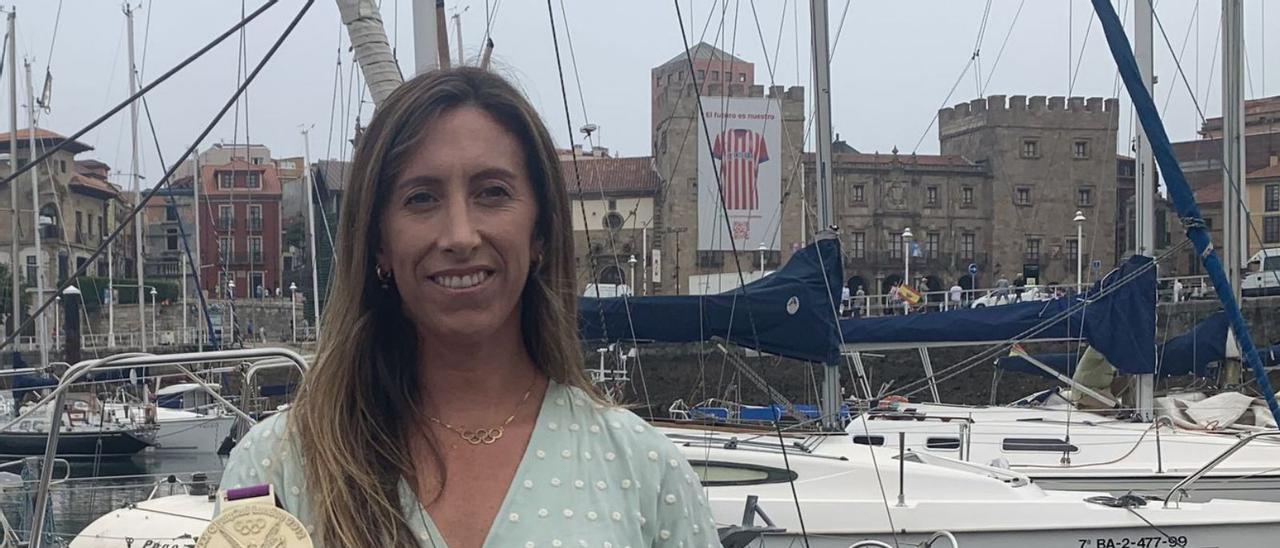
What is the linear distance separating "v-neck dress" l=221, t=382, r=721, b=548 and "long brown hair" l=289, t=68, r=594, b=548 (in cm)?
3

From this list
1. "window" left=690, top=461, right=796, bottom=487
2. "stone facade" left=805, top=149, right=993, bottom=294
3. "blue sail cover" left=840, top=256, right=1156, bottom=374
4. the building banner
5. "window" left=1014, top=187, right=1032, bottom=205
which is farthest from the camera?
"window" left=1014, top=187, right=1032, bottom=205

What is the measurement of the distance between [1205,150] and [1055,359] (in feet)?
166

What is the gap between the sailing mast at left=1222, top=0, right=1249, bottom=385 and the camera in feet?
35.0

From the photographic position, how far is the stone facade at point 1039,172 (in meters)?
58.8

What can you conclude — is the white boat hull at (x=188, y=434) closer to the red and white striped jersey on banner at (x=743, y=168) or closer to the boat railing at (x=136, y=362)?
the boat railing at (x=136, y=362)

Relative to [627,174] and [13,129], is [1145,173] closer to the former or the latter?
[13,129]

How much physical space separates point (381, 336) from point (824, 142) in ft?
22.6

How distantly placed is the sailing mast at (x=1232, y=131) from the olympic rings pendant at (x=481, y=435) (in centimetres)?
1026

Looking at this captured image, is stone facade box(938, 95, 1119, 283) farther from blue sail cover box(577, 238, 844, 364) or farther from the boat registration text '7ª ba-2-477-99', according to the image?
the boat registration text '7ª ba-2-477-99'

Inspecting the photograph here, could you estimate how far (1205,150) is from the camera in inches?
2322

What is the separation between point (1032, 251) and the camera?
195ft

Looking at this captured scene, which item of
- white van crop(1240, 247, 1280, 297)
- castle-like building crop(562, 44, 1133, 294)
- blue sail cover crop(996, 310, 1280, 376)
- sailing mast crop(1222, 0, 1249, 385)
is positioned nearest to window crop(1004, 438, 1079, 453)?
sailing mast crop(1222, 0, 1249, 385)

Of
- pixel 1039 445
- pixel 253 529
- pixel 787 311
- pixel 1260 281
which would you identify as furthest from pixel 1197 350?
pixel 1260 281

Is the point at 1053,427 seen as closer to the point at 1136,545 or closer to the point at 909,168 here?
the point at 1136,545
